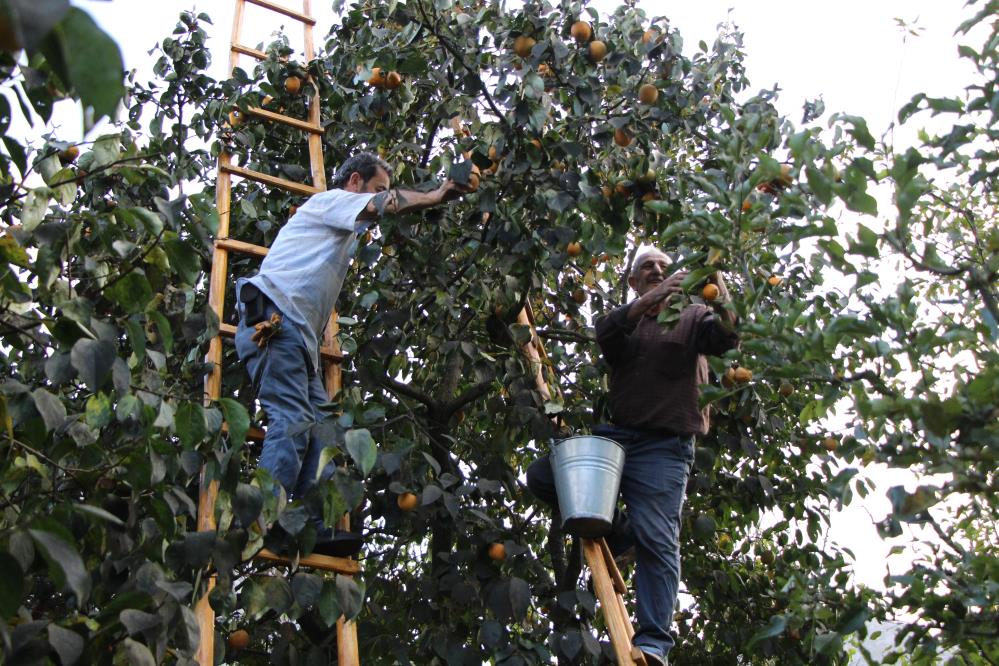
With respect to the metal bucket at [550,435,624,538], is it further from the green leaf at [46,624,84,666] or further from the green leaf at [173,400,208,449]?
the green leaf at [46,624,84,666]

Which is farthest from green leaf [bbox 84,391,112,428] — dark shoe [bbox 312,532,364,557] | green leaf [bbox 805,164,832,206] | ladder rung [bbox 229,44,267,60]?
ladder rung [bbox 229,44,267,60]

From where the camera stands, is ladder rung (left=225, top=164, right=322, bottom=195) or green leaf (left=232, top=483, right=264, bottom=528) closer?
green leaf (left=232, top=483, right=264, bottom=528)

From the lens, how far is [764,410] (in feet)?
14.4

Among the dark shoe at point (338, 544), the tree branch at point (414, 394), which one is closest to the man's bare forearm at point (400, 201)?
the dark shoe at point (338, 544)

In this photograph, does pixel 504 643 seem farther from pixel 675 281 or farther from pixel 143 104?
pixel 143 104

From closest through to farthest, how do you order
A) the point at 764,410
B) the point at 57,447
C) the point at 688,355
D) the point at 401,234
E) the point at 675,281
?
the point at 57,447
the point at 675,281
the point at 688,355
the point at 401,234
the point at 764,410

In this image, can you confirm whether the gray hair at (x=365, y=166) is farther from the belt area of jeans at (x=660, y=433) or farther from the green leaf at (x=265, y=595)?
the green leaf at (x=265, y=595)

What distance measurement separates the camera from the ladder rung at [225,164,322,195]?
3.86 m

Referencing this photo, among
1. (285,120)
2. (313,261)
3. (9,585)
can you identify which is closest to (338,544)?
(313,261)

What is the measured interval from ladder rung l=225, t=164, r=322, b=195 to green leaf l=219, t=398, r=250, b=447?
5.91ft

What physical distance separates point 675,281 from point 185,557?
5.19ft

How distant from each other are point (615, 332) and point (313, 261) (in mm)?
988

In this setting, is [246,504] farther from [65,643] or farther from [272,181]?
[272,181]

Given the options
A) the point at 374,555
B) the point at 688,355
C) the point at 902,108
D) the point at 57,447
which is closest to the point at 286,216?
the point at 374,555
